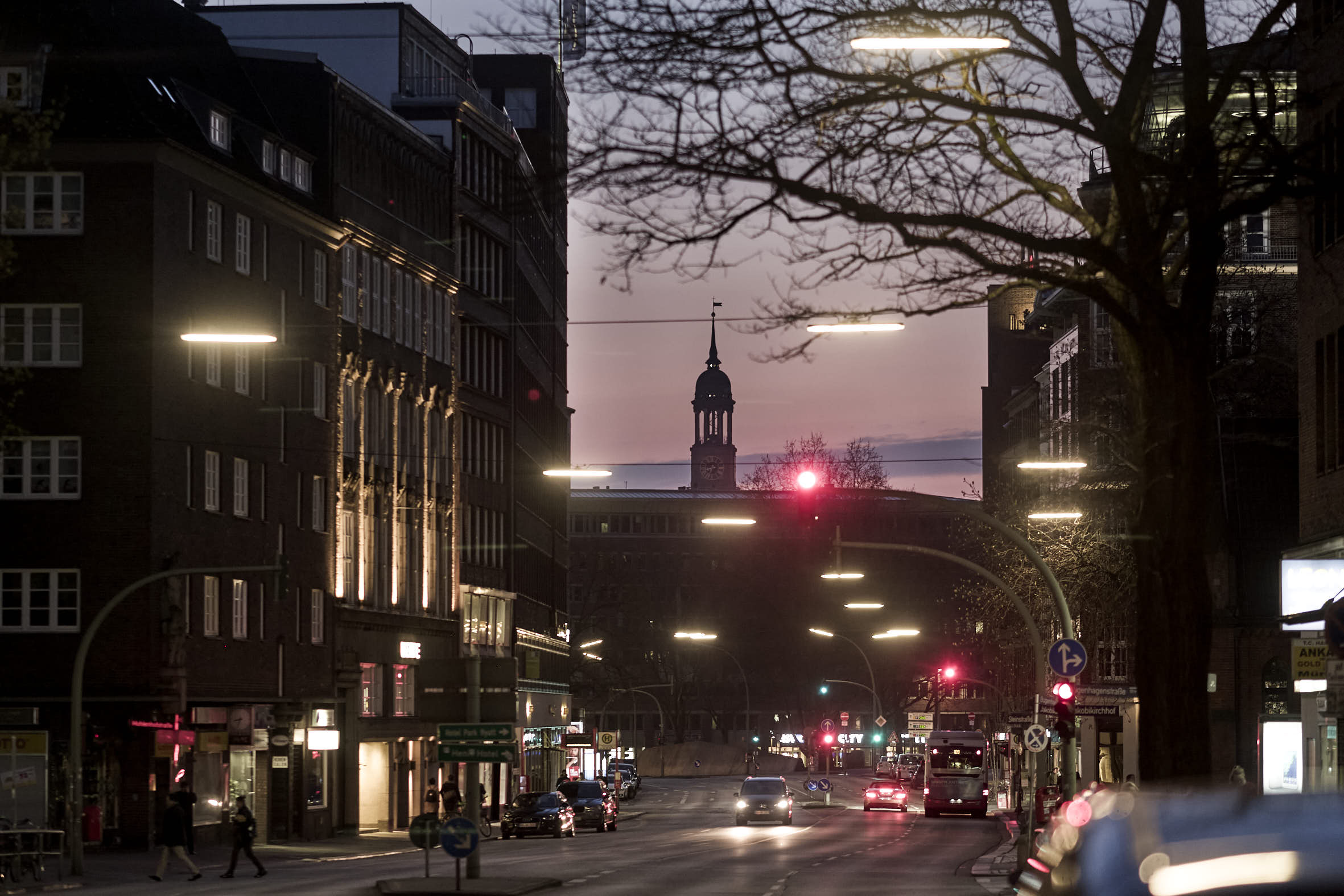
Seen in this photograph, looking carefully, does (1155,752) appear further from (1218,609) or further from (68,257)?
(1218,609)

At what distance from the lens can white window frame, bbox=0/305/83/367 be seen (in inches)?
1842

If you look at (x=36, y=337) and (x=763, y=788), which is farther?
(x=763, y=788)

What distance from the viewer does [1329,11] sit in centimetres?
3109

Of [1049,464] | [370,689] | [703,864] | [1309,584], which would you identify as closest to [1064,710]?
[1309,584]

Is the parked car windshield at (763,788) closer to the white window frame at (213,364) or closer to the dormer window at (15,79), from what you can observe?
the white window frame at (213,364)

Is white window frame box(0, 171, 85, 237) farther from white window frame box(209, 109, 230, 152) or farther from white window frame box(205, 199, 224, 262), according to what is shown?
white window frame box(209, 109, 230, 152)

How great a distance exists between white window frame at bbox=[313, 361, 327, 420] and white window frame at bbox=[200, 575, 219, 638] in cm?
781

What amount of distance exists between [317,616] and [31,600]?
453 inches

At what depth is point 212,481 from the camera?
50.4m

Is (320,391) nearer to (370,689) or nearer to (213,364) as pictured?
(213,364)

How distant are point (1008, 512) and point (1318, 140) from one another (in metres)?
46.5

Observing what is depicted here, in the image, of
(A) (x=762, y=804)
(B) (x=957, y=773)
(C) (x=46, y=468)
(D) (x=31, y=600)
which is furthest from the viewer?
(B) (x=957, y=773)

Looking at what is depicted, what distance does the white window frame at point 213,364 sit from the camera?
50.1 meters

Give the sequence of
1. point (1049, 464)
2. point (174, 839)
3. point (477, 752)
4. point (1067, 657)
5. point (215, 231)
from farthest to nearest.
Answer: point (215, 231), point (174, 839), point (1049, 464), point (477, 752), point (1067, 657)
